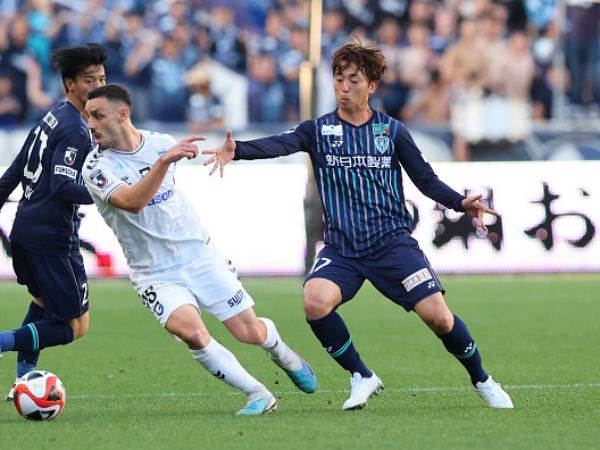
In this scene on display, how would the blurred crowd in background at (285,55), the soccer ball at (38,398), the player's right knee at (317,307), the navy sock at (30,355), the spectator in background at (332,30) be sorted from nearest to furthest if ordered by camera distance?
the soccer ball at (38,398) → the player's right knee at (317,307) → the navy sock at (30,355) → the blurred crowd in background at (285,55) → the spectator in background at (332,30)

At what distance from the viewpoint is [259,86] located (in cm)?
2216

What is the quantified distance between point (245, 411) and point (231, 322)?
0.53 meters

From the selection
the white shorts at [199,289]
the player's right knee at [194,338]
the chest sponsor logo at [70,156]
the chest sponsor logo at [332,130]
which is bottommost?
the player's right knee at [194,338]

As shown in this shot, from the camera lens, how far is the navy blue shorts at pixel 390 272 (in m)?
7.45

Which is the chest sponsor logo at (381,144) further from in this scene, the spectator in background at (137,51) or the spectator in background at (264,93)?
the spectator in background at (264,93)

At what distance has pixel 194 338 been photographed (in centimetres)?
714

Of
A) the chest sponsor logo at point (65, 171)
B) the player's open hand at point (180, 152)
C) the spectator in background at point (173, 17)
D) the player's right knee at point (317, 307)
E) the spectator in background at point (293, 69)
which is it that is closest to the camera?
the player's open hand at point (180, 152)

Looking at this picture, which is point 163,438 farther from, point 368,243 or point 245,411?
point 368,243

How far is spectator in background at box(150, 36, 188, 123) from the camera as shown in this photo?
71.1ft

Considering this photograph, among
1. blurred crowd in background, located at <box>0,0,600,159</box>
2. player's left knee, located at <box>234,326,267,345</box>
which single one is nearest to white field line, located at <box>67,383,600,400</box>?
player's left knee, located at <box>234,326,267,345</box>

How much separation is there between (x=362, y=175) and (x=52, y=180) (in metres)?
1.78

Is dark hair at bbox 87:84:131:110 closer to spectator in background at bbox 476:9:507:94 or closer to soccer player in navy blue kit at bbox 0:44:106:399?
soccer player in navy blue kit at bbox 0:44:106:399

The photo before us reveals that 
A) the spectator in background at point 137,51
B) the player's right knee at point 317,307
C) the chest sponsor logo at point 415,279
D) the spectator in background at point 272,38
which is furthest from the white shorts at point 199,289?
the spectator in background at point 272,38

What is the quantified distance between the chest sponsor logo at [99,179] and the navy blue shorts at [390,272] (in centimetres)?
130
